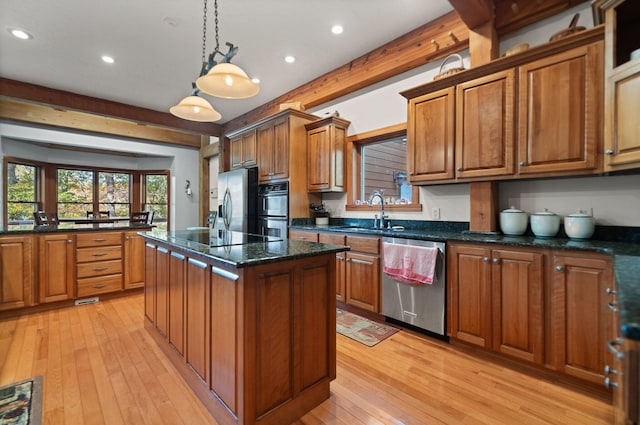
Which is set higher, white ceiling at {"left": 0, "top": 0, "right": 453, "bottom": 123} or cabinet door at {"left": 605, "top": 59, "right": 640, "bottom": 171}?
white ceiling at {"left": 0, "top": 0, "right": 453, "bottom": 123}

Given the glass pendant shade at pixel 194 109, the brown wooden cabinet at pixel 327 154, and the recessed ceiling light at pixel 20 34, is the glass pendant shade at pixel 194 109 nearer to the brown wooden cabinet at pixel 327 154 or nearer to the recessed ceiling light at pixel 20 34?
the brown wooden cabinet at pixel 327 154

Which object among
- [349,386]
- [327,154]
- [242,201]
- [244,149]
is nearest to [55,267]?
[242,201]

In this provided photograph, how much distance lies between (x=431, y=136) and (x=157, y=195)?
282 inches

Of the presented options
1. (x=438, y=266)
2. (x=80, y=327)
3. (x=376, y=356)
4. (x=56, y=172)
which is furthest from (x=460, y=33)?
(x=56, y=172)

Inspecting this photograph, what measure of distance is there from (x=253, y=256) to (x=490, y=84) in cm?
238

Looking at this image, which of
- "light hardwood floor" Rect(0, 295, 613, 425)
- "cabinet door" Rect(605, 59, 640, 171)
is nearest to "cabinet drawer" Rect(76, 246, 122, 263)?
"light hardwood floor" Rect(0, 295, 613, 425)

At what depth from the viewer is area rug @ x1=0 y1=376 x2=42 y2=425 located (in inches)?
Result: 62.3

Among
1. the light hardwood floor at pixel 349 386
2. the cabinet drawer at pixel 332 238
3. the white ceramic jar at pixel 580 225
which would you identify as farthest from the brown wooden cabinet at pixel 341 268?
the white ceramic jar at pixel 580 225

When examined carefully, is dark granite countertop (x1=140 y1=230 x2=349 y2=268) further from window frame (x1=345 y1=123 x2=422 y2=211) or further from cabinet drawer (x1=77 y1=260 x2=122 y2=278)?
cabinet drawer (x1=77 y1=260 x2=122 y2=278)

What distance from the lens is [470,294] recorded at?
2303 mm

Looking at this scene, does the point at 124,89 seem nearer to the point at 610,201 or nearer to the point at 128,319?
the point at 128,319

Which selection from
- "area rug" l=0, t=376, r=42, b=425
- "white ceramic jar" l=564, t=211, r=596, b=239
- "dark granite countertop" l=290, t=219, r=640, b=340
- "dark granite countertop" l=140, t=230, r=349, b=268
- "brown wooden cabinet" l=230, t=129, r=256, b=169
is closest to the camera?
"dark granite countertop" l=290, t=219, r=640, b=340

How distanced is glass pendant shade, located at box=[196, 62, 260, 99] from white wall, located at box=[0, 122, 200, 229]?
5.41 metres

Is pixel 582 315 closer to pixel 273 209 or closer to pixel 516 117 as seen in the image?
pixel 516 117
